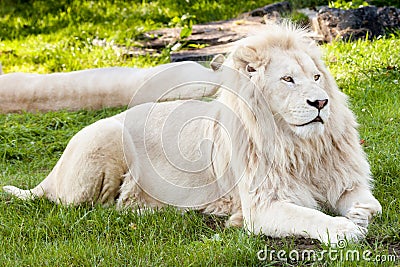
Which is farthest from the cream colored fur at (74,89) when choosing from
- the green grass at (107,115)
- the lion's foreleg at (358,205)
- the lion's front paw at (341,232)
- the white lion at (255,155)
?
the lion's front paw at (341,232)

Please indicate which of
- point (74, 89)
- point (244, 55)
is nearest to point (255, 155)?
point (244, 55)

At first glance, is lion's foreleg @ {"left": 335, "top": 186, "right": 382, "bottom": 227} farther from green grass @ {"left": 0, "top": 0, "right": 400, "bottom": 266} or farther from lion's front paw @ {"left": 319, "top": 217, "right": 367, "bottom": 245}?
lion's front paw @ {"left": 319, "top": 217, "right": 367, "bottom": 245}

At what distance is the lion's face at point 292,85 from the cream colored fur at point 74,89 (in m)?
3.63

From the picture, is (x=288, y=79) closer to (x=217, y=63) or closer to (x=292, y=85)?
(x=292, y=85)

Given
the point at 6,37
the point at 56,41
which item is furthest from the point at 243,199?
the point at 6,37

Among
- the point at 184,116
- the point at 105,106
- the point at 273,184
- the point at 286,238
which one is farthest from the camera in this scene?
the point at 105,106

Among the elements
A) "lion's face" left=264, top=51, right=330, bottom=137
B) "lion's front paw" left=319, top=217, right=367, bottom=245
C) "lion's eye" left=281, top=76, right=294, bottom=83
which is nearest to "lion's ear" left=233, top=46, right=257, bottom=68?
"lion's face" left=264, top=51, right=330, bottom=137

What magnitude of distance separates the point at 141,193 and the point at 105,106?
3.36m

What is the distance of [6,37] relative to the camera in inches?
497

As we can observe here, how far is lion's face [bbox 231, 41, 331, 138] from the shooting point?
13.0ft

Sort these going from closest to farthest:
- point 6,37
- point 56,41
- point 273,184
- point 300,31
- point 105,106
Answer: point 273,184 < point 300,31 < point 105,106 < point 56,41 < point 6,37

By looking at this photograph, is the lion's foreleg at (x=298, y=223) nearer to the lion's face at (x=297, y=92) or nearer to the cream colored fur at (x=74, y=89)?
the lion's face at (x=297, y=92)

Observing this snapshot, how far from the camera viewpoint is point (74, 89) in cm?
822

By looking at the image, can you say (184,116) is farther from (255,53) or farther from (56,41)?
(56,41)
